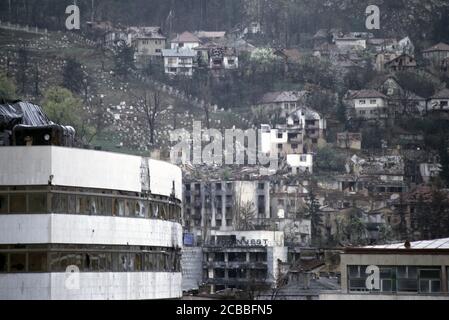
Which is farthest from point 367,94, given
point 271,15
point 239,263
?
point 239,263

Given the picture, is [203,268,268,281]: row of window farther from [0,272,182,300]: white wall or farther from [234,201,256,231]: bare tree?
[0,272,182,300]: white wall

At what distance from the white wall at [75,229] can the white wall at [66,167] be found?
701mm

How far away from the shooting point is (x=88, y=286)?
34000 mm

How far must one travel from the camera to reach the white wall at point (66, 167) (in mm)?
33000

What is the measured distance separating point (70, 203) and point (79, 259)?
1184mm

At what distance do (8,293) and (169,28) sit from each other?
13010cm

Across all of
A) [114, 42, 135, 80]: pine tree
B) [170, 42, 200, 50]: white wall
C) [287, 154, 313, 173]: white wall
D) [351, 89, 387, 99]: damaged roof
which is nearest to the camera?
[287, 154, 313, 173]: white wall

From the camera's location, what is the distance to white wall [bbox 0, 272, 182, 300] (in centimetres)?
3288

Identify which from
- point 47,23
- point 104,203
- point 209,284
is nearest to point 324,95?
point 47,23

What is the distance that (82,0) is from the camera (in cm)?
16525

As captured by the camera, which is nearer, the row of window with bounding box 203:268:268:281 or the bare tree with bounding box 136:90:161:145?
the row of window with bounding box 203:268:268:281

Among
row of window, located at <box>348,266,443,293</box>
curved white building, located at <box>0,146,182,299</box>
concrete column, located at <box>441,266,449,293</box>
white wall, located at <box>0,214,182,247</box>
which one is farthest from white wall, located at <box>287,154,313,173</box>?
concrete column, located at <box>441,266,449,293</box>

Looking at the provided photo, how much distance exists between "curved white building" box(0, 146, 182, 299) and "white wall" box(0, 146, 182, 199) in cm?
2
